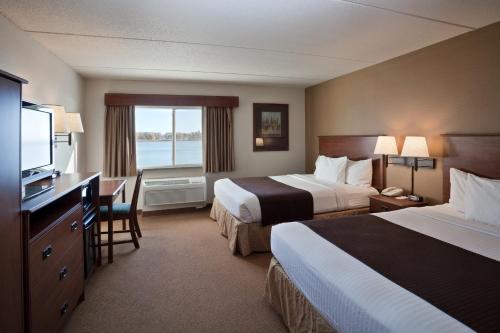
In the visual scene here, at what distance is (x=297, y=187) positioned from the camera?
12.5 ft

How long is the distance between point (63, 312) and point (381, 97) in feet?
13.8

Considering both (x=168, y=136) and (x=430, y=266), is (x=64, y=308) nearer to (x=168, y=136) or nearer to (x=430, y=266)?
(x=430, y=266)

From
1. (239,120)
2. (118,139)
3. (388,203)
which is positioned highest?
(239,120)

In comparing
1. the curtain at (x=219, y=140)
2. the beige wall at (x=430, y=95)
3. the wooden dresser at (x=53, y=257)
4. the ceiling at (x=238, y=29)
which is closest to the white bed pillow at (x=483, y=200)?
the beige wall at (x=430, y=95)

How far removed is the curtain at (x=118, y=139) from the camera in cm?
479

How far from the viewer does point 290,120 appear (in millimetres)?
5859

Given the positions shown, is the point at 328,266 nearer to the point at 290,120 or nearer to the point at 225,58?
the point at 225,58

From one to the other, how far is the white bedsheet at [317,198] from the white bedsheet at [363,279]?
101 cm

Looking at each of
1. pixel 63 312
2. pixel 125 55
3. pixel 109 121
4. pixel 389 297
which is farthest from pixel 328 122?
pixel 63 312

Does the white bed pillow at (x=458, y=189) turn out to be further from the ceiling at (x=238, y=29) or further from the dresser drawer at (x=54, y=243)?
the dresser drawer at (x=54, y=243)

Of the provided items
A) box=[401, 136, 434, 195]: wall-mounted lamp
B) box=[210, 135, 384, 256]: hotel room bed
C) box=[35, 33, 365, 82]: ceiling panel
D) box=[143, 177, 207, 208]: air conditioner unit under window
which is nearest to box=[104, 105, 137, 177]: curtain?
box=[143, 177, 207, 208]: air conditioner unit under window

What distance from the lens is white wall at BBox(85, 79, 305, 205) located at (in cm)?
477

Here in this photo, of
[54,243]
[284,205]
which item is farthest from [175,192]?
[54,243]

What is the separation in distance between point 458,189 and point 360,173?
136 cm
